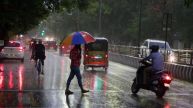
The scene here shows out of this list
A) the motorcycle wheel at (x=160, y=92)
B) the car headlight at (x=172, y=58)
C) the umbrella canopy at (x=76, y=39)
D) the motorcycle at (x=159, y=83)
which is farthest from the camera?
the car headlight at (x=172, y=58)

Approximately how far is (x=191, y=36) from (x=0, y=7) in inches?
1631

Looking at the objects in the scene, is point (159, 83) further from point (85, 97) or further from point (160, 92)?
point (85, 97)

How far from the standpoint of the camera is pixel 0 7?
34094mm

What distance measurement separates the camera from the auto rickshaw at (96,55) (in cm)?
3588

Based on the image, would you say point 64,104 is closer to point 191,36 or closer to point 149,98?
point 149,98

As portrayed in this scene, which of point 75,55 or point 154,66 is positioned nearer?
point 154,66

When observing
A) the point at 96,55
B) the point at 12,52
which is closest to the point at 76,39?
the point at 96,55

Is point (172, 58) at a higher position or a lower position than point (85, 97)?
higher

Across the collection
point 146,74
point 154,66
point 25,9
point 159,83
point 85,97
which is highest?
point 25,9

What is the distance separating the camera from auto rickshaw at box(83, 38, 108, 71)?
35875 millimetres

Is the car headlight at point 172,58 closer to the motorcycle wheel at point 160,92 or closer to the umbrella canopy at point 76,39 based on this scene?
the umbrella canopy at point 76,39

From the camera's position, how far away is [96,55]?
3622cm

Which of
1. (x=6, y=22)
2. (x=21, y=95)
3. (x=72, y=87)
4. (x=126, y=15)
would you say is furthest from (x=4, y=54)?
(x=126, y=15)

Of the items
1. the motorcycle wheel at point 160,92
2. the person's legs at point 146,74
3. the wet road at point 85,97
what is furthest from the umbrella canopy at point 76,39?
the motorcycle wheel at point 160,92
